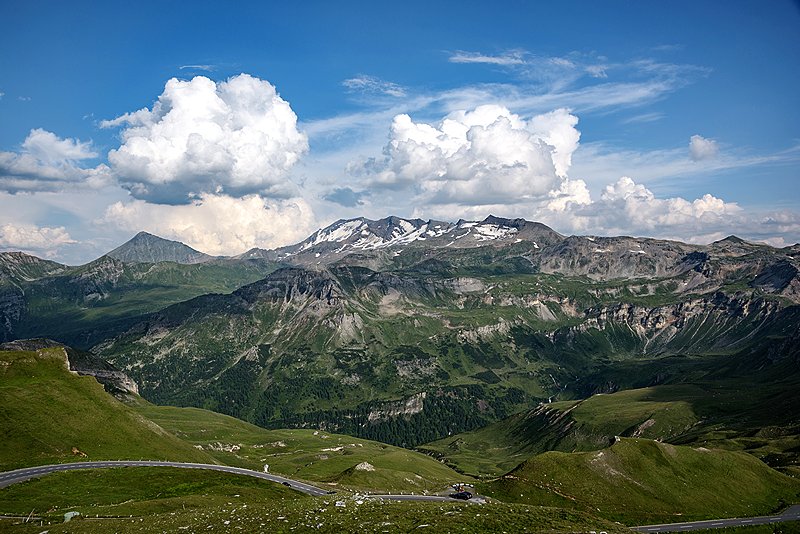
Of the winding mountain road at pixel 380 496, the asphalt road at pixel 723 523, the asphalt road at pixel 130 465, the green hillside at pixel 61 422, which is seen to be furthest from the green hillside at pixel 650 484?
the green hillside at pixel 61 422

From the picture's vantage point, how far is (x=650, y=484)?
115 m

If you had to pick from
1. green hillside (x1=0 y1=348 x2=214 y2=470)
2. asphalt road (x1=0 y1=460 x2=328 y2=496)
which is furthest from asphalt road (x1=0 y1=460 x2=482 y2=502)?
green hillside (x1=0 y1=348 x2=214 y2=470)

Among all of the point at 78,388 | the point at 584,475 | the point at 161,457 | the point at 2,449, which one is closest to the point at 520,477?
the point at 584,475

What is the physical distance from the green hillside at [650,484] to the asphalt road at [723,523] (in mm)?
2696

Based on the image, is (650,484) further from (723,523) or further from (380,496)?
(380,496)

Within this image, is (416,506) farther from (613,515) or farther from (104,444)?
(104,444)

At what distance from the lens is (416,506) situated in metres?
65.2

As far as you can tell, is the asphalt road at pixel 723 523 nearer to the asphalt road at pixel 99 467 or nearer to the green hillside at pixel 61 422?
the asphalt road at pixel 99 467

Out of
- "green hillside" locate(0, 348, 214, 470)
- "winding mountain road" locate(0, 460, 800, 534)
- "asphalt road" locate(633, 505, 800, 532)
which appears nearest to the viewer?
"asphalt road" locate(633, 505, 800, 532)

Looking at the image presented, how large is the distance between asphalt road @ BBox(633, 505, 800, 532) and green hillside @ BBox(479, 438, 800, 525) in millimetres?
2696

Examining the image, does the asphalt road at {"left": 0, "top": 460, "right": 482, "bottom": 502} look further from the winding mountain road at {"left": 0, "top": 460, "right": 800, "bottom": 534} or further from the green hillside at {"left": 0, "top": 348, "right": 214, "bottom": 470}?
the green hillside at {"left": 0, "top": 348, "right": 214, "bottom": 470}

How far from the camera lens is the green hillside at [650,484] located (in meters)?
107

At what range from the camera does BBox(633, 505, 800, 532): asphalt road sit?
95.6 m

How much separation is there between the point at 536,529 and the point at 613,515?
58.7 m
